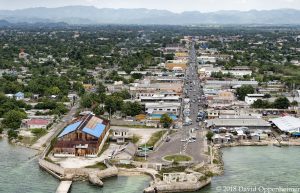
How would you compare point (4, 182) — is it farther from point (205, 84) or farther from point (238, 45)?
point (238, 45)

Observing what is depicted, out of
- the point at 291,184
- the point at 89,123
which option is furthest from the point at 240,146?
the point at 89,123

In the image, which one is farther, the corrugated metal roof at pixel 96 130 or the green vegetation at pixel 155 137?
the green vegetation at pixel 155 137

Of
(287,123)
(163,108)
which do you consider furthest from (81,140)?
(287,123)

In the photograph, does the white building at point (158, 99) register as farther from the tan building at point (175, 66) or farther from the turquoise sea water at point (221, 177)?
the tan building at point (175, 66)

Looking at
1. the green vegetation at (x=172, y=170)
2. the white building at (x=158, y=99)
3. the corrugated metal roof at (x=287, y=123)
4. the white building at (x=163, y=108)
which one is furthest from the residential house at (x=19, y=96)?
the green vegetation at (x=172, y=170)

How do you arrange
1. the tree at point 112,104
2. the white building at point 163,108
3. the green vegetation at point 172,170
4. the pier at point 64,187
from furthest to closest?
1. the white building at point 163,108
2. the tree at point 112,104
3. the green vegetation at point 172,170
4. the pier at point 64,187

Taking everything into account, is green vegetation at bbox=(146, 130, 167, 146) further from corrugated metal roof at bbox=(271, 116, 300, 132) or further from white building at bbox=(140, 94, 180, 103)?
white building at bbox=(140, 94, 180, 103)
